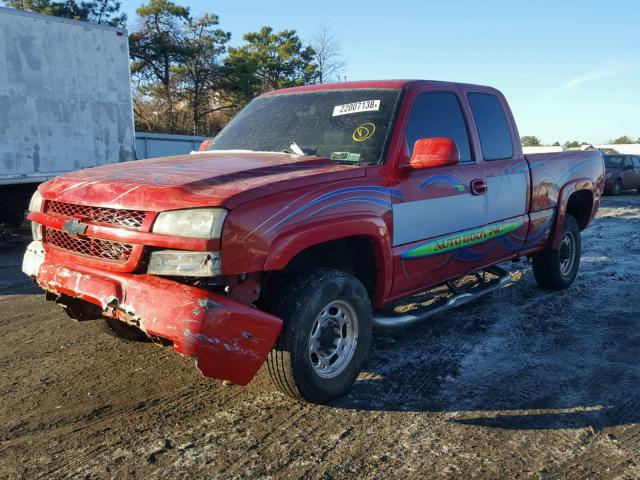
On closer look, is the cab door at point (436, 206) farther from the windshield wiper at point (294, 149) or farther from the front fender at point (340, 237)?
the windshield wiper at point (294, 149)

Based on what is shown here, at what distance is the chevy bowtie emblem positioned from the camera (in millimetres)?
3117

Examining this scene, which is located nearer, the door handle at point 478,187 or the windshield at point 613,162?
the door handle at point 478,187

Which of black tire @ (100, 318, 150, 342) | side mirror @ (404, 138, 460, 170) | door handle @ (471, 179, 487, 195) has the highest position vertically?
side mirror @ (404, 138, 460, 170)

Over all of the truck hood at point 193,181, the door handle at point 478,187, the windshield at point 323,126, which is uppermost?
the windshield at point 323,126

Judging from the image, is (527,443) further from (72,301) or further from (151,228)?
(72,301)

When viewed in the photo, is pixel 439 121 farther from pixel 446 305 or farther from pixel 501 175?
pixel 446 305

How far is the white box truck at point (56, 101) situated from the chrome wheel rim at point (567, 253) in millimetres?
8604

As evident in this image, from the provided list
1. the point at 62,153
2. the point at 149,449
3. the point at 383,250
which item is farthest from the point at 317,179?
the point at 62,153

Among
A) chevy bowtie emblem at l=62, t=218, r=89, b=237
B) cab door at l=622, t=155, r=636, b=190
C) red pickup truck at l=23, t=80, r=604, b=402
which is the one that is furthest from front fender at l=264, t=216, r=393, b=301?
cab door at l=622, t=155, r=636, b=190

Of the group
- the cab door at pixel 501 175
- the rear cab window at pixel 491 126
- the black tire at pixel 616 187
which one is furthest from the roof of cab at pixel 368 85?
the black tire at pixel 616 187

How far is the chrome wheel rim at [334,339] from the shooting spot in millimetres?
3305

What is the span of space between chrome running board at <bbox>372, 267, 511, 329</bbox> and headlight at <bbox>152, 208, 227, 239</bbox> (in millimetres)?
1391

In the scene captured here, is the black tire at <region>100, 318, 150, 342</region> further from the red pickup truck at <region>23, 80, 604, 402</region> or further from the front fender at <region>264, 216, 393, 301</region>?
the front fender at <region>264, 216, 393, 301</region>

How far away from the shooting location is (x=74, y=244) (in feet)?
10.8
